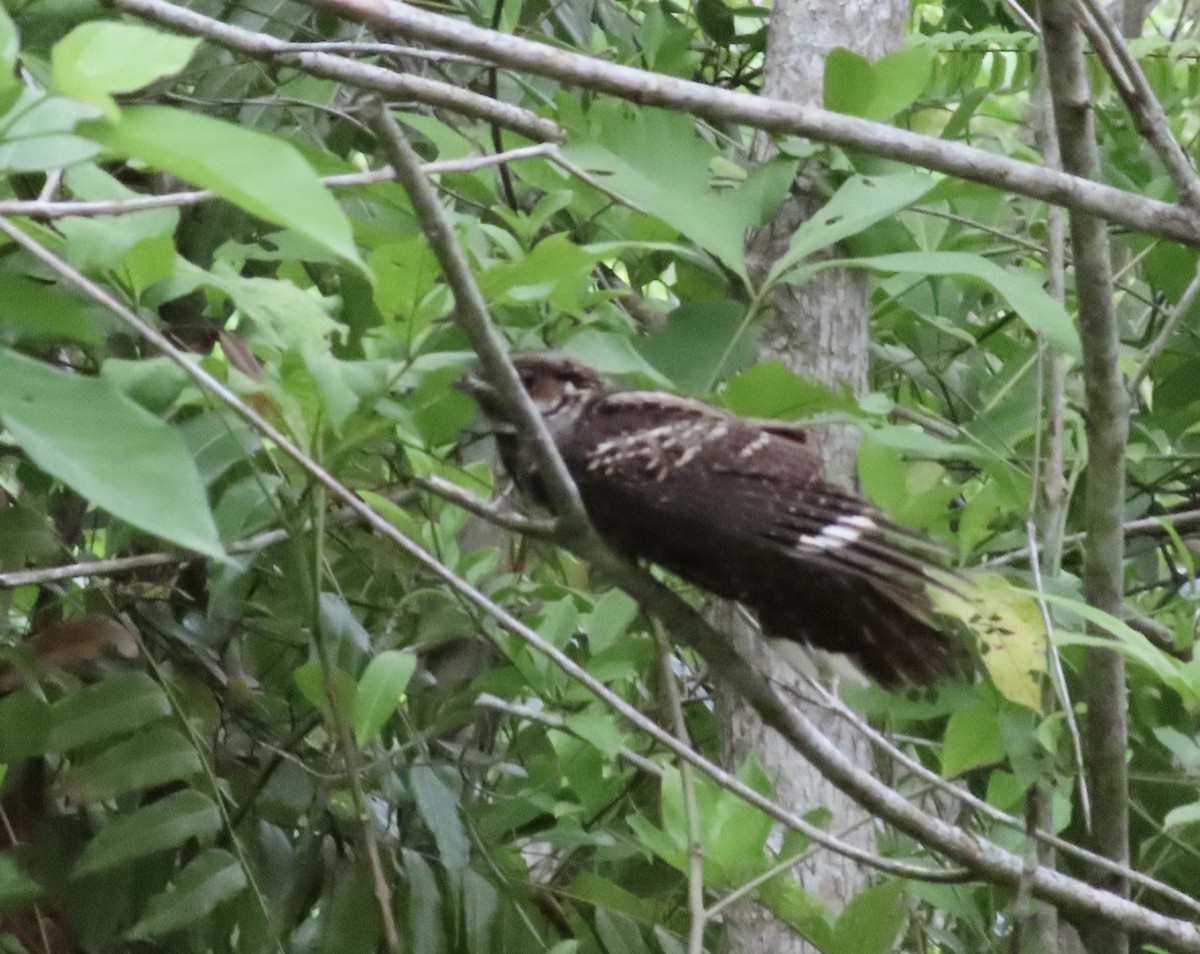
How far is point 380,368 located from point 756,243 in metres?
0.87

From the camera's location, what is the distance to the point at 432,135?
168 cm

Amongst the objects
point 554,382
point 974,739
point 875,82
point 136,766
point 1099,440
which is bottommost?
point 136,766

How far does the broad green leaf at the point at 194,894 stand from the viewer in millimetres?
1580

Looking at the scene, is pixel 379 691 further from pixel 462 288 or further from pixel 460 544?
pixel 460 544

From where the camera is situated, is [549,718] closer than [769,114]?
No

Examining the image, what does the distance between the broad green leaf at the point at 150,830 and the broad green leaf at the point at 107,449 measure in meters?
0.90

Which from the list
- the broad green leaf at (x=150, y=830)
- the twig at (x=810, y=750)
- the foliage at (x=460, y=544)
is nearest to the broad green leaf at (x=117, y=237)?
the foliage at (x=460, y=544)

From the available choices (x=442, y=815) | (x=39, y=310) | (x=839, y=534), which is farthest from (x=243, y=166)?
(x=442, y=815)

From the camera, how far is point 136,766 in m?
1.60

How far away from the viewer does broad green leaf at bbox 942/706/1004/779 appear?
1.59 meters

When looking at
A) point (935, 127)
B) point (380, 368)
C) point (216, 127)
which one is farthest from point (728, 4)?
point (216, 127)

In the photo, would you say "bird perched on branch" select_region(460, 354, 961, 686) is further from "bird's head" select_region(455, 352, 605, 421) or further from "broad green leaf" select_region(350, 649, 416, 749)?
"broad green leaf" select_region(350, 649, 416, 749)

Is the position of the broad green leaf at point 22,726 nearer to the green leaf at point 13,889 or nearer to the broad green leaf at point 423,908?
the green leaf at point 13,889

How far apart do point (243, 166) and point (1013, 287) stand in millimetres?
919
